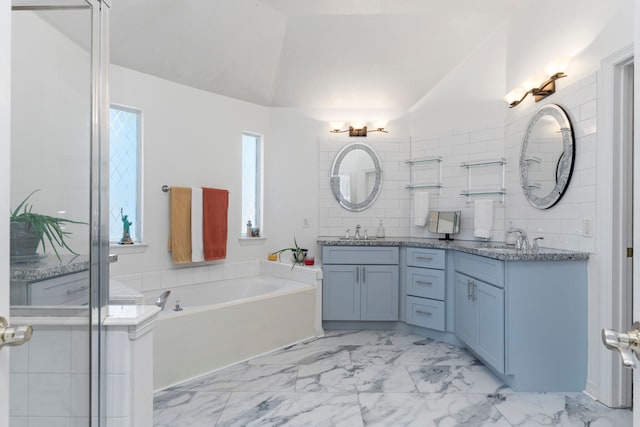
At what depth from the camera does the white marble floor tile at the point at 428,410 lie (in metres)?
1.94

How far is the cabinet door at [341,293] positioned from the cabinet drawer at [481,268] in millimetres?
968

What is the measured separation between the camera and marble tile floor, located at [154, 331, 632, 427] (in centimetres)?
196

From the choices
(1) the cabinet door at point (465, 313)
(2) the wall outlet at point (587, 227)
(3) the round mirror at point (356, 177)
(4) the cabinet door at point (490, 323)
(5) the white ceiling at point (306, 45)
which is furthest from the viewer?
(3) the round mirror at point (356, 177)

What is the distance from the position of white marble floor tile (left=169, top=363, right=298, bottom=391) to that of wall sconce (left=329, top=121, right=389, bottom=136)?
2.46 metres

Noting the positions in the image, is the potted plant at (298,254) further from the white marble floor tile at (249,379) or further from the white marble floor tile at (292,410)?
the white marble floor tile at (292,410)

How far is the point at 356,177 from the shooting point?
13.2 feet

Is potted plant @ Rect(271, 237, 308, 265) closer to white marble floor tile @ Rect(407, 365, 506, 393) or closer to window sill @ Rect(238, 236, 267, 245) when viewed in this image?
window sill @ Rect(238, 236, 267, 245)

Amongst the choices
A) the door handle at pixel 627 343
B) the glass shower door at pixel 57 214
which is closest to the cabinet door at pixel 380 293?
the glass shower door at pixel 57 214

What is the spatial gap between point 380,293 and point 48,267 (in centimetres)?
284

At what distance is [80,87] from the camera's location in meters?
1.18

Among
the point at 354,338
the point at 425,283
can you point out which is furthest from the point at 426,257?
the point at 354,338

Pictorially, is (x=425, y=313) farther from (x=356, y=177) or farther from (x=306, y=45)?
(x=306, y=45)

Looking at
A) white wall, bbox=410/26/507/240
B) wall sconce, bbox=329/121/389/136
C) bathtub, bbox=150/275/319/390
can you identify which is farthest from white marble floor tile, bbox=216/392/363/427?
wall sconce, bbox=329/121/389/136

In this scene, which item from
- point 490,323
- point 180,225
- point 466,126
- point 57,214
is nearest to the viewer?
point 57,214
